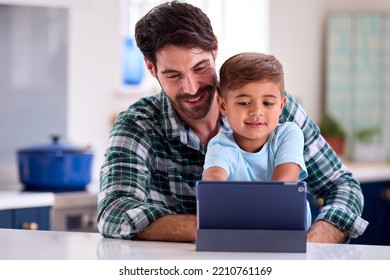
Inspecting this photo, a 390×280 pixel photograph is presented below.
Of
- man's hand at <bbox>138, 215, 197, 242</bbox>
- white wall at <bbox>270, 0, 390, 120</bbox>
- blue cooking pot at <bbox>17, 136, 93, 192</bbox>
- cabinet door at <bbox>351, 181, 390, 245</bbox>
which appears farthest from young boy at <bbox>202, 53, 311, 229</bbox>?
white wall at <bbox>270, 0, 390, 120</bbox>

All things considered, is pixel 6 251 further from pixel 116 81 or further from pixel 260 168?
pixel 116 81

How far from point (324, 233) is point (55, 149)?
192 centimetres

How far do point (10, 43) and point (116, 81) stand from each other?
681 mm

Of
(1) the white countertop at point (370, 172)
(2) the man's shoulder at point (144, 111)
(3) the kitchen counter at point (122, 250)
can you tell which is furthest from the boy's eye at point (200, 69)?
(1) the white countertop at point (370, 172)

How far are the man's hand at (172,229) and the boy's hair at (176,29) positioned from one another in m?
0.56

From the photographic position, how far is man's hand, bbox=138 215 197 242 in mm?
2311

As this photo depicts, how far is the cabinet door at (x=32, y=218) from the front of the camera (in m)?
3.87

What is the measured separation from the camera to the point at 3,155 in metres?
4.52

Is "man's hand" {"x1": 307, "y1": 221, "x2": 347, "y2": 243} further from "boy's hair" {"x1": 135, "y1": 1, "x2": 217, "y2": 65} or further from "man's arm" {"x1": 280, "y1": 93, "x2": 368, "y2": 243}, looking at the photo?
"boy's hair" {"x1": 135, "y1": 1, "x2": 217, "y2": 65}

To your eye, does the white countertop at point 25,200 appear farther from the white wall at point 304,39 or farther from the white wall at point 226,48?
the white wall at point 304,39

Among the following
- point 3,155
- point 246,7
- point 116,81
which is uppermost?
point 246,7

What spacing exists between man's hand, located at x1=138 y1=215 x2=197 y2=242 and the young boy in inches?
5.4
